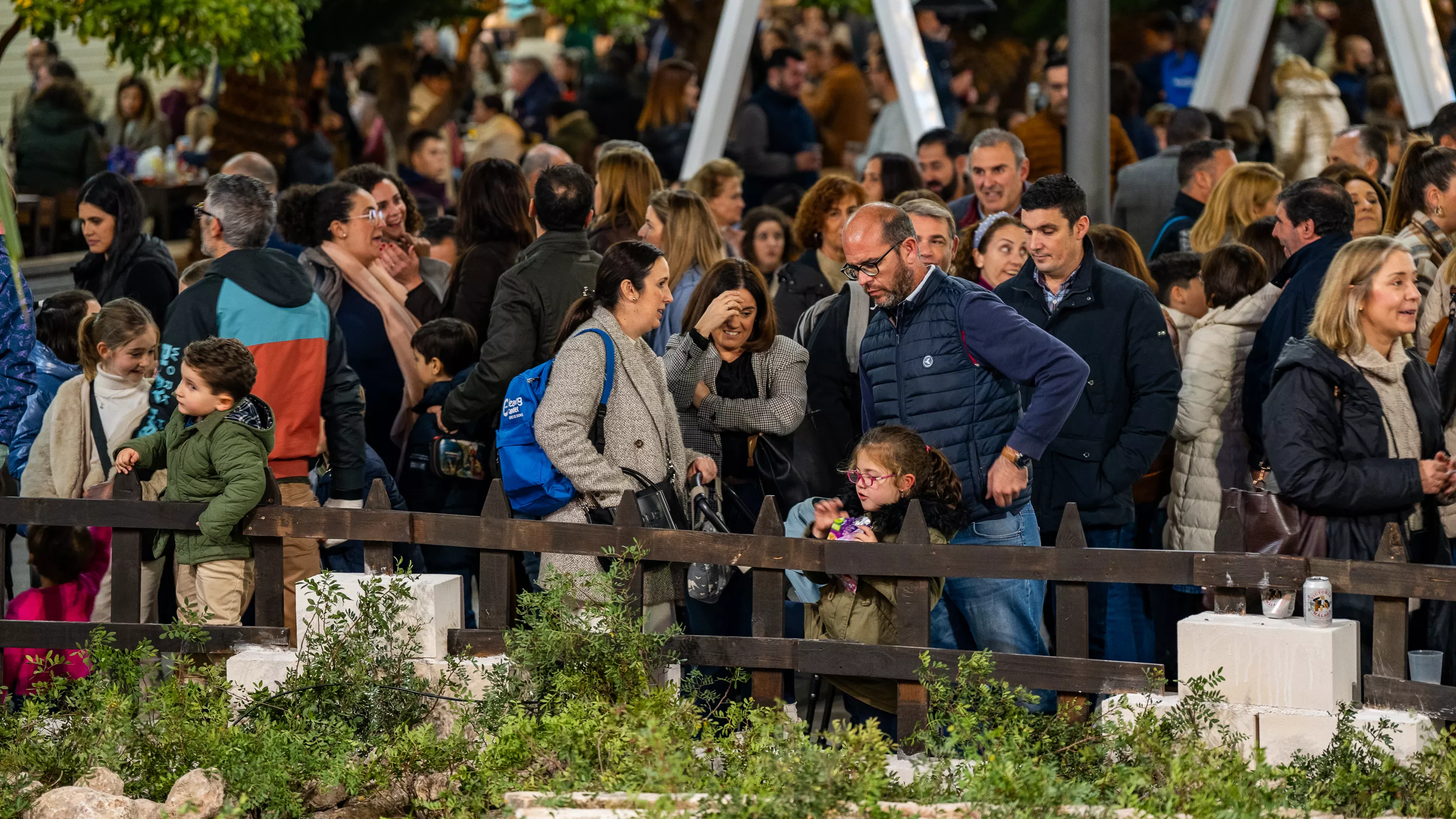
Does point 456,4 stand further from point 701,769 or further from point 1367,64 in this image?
point 701,769

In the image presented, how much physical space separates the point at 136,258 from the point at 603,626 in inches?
A: 144

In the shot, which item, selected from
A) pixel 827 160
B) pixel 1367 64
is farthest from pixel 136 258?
pixel 1367 64

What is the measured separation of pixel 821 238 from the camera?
786cm

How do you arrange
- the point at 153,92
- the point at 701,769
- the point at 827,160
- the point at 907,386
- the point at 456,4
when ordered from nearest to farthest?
the point at 701,769 → the point at 907,386 → the point at 827,160 → the point at 456,4 → the point at 153,92

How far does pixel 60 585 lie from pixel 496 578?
193cm

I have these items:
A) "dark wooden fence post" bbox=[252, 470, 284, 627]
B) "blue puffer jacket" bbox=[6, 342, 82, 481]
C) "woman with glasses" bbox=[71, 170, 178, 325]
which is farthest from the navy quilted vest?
"woman with glasses" bbox=[71, 170, 178, 325]

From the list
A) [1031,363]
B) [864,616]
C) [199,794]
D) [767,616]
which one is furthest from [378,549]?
[1031,363]

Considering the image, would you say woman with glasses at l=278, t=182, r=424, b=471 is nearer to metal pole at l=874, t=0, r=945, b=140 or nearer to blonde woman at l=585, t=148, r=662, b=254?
blonde woman at l=585, t=148, r=662, b=254

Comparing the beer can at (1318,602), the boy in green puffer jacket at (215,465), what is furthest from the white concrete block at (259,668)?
the beer can at (1318,602)

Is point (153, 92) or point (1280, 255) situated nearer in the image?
point (1280, 255)

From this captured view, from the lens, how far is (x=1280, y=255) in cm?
760

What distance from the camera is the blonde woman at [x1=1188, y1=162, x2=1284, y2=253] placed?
805cm

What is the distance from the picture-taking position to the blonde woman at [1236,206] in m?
8.05

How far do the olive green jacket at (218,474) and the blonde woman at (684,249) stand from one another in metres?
Result: 1.74
